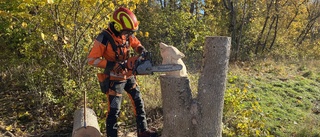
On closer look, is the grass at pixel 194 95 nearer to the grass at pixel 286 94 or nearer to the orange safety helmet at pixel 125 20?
the grass at pixel 286 94

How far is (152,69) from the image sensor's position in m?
2.95

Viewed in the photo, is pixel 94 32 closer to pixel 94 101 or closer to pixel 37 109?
pixel 94 101

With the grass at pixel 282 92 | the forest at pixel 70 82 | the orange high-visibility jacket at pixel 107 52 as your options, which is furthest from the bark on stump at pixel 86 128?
the grass at pixel 282 92

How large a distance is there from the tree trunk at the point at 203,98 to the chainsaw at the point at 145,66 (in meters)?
0.13

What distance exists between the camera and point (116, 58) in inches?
130

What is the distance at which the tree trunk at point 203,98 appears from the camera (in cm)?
292

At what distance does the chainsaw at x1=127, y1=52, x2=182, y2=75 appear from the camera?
2896 millimetres

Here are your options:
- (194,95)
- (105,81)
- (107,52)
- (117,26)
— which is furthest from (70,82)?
(194,95)

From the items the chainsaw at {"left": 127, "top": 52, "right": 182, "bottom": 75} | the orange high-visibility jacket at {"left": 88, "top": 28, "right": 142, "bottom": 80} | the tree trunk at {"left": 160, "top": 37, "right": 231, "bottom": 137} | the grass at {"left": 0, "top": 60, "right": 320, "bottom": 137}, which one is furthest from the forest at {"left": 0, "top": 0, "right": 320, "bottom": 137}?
the tree trunk at {"left": 160, "top": 37, "right": 231, "bottom": 137}

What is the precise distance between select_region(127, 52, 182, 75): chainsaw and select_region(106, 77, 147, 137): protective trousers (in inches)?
16.0

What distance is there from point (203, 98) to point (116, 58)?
44.8 inches

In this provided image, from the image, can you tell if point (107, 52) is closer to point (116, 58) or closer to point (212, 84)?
point (116, 58)

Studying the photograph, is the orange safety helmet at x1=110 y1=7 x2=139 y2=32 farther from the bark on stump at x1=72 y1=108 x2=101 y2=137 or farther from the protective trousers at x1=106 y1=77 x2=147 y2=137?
the bark on stump at x1=72 y1=108 x2=101 y2=137

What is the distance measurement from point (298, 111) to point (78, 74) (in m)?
4.71
